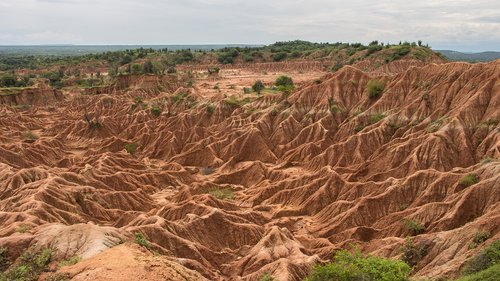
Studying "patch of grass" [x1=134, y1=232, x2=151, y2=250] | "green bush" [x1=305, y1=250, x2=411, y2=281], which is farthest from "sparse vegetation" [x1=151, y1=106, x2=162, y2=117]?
"green bush" [x1=305, y1=250, x2=411, y2=281]

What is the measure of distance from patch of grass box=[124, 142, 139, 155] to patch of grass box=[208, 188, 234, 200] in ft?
68.7

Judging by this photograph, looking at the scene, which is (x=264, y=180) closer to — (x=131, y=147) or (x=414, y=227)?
(x=414, y=227)

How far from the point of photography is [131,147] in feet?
218

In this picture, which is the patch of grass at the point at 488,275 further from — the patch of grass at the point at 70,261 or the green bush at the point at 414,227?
the patch of grass at the point at 70,261

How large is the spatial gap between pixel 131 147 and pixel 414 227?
44720 mm

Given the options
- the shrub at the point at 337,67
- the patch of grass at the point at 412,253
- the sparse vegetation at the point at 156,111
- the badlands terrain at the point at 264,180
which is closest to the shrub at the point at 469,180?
the badlands terrain at the point at 264,180

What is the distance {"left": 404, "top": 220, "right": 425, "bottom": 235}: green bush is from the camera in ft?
106

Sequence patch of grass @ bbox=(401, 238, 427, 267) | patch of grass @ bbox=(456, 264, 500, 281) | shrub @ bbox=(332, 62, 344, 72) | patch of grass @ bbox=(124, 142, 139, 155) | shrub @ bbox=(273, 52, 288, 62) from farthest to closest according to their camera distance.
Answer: shrub @ bbox=(273, 52, 288, 62) → shrub @ bbox=(332, 62, 344, 72) → patch of grass @ bbox=(124, 142, 139, 155) → patch of grass @ bbox=(401, 238, 427, 267) → patch of grass @ bbox=(456, 264, 500, 281)

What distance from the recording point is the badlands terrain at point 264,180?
2558cm

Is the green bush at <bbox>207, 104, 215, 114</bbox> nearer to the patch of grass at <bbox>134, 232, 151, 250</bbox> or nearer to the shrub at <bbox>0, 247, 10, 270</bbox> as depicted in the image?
the patch of grass at <bbox>134, 232, 151, 250</bbox>

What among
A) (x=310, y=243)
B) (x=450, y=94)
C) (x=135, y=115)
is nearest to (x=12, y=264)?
(x=310, y=243)

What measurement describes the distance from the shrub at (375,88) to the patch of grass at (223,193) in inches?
889

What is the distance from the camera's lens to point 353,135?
53.6 meters

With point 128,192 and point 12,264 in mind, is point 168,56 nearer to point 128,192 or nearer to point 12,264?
point 128,192
